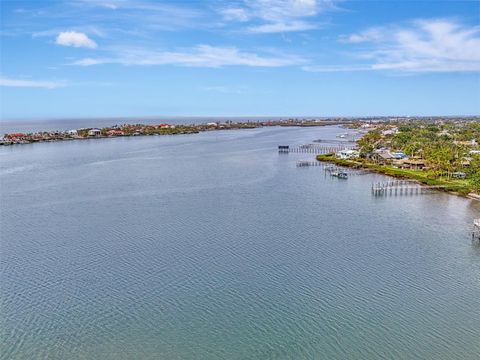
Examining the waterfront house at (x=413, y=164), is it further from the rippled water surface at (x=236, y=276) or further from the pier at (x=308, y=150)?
the pier at (x=308, y=150)

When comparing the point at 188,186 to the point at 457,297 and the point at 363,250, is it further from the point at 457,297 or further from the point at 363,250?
the point at 457,297

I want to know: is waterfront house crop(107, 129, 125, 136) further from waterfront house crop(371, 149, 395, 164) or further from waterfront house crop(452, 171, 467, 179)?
waterfront house crop(452, 171, 467, 179)

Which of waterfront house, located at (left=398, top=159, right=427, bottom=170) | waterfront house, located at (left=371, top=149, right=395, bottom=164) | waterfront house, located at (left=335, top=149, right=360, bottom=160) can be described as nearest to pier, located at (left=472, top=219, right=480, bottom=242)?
waterfront house, located at (left=398, top=159, right=427, bottom=170)

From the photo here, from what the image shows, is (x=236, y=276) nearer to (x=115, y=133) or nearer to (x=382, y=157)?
(x=382, y=157)

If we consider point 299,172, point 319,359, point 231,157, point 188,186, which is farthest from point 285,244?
point 231,157

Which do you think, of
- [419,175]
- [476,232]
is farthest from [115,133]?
[476,232]

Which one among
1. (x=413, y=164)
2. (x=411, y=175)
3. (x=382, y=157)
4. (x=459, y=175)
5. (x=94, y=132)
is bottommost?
(x=411, y=175)
